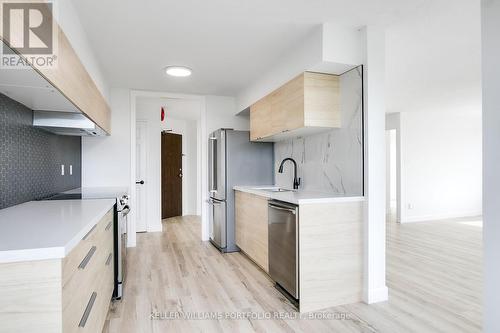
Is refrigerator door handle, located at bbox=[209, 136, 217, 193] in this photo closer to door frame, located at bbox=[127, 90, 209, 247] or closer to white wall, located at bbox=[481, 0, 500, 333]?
door frame, located at bbox=[127, 90, 209, 247]

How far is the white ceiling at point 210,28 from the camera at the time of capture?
213cm

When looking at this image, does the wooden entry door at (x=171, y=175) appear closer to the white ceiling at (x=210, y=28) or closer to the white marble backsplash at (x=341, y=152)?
the white ceiling at (x=210, y=28)

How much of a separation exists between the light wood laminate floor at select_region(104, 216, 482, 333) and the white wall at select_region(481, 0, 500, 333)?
22.9 inches

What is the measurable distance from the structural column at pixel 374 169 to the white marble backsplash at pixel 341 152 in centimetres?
9

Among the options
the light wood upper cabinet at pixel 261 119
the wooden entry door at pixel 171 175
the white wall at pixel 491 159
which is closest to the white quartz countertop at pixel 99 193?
the light wood upper cabinet at pixel 261 119

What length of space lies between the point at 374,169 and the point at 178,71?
243cm

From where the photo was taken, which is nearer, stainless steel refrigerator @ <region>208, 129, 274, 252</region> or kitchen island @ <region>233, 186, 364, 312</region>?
kitchen island @ <region>233, 186, 364, 312</region>

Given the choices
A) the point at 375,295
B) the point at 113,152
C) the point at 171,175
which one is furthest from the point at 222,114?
the point at 375,295

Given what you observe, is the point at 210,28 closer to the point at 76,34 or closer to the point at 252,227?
the point at 76,34

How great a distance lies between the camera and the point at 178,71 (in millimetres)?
3467

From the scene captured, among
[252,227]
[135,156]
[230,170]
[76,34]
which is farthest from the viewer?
[135,156]

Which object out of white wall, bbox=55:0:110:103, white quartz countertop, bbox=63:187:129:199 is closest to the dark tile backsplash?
white quartz countertop, bbox=63:187:129:199

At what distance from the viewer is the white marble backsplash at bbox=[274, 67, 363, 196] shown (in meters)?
2.55

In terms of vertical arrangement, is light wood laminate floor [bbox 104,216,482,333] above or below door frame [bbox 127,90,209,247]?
below
